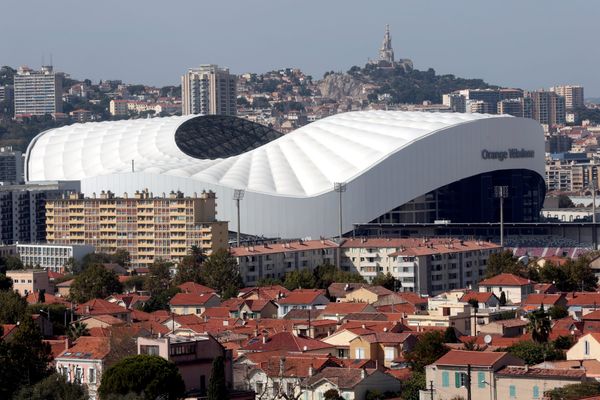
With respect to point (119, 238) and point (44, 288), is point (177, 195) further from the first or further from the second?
point (44, 288)

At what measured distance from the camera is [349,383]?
41.7m

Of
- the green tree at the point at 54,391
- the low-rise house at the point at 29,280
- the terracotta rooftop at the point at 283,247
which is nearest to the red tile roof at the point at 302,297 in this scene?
the low-rise house at the point at 29,280

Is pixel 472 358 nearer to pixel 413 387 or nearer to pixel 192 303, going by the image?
pixel 413 387

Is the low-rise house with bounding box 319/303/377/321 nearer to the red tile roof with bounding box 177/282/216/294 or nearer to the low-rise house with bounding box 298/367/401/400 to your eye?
the red tile roof with bounding box 177/282/216/294

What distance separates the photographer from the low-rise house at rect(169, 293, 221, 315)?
6706 centimetres

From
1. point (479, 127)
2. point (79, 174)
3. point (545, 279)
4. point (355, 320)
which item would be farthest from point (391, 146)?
point (355, 320)

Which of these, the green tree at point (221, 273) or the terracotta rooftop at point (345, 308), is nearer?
the terracotta rooftop at point (345, 308)

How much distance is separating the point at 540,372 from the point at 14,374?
11339 mm

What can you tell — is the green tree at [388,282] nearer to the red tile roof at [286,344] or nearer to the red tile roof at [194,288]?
the red tile roof at [194,288]

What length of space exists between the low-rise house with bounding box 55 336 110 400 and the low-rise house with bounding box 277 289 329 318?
19.5m

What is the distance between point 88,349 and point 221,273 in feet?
110

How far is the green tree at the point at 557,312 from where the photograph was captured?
5671cm

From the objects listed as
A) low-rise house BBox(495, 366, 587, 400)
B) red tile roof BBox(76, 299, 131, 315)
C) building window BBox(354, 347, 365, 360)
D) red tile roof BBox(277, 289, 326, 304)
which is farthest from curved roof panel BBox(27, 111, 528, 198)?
low-rise house BBox(495, 366, 587, 400)

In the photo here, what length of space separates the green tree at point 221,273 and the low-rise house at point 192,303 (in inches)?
270
